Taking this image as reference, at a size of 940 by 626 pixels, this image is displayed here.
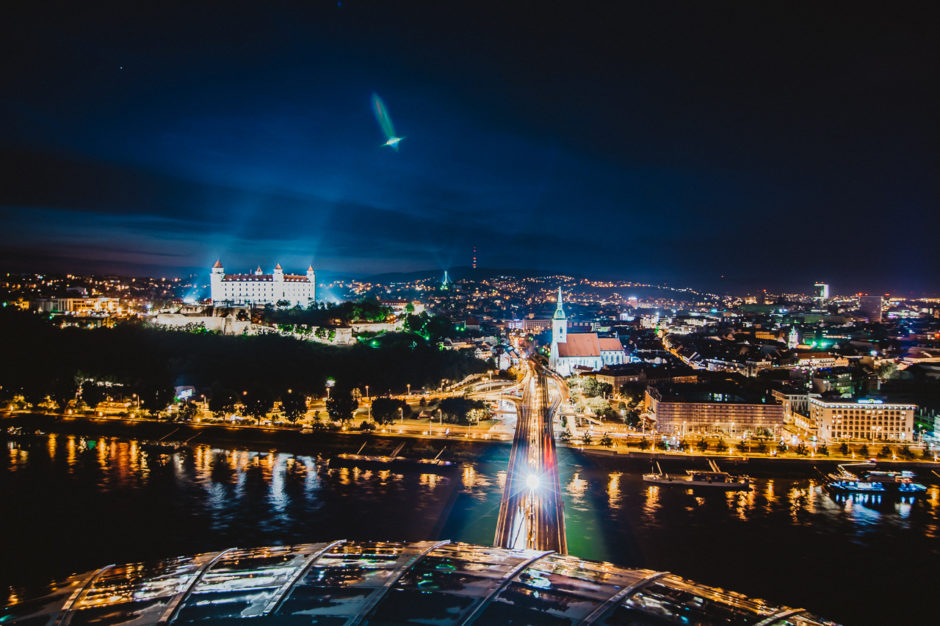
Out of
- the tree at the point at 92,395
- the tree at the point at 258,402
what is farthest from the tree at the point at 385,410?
the tree at the point at 92,395

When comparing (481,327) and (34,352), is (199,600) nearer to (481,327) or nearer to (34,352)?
(34,352)

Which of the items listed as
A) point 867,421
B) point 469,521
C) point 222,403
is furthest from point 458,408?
point 867,421

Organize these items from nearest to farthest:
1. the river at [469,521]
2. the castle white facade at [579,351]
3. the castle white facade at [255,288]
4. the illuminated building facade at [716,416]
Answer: the river at [469,521] → the illuminated building facade at [716,416] → the castle white facade at [579,351] → the castle white facade at [255,288]

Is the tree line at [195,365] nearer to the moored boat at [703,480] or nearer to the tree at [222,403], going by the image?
the tree at [222,403]

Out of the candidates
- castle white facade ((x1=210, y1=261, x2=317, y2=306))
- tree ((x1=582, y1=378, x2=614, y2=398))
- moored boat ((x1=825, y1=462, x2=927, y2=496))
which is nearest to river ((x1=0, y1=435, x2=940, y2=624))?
moored boat ((x1=825, y1=462, x2=927, y2=496))

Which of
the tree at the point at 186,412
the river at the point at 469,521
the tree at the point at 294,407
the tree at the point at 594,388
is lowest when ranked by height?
the river at the point at 469,521

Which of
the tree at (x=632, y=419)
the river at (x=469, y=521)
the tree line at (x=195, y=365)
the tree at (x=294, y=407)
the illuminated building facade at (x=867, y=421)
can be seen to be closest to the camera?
the river at (x=469, y=521)

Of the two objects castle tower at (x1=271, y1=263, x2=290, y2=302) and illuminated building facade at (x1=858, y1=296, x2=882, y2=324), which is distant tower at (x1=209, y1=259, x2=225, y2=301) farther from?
illuminated building facade at (x1=858, y1=296, x2=882, y2=324)

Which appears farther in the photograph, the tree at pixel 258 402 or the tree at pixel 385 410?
the tree at pixel 258 402
